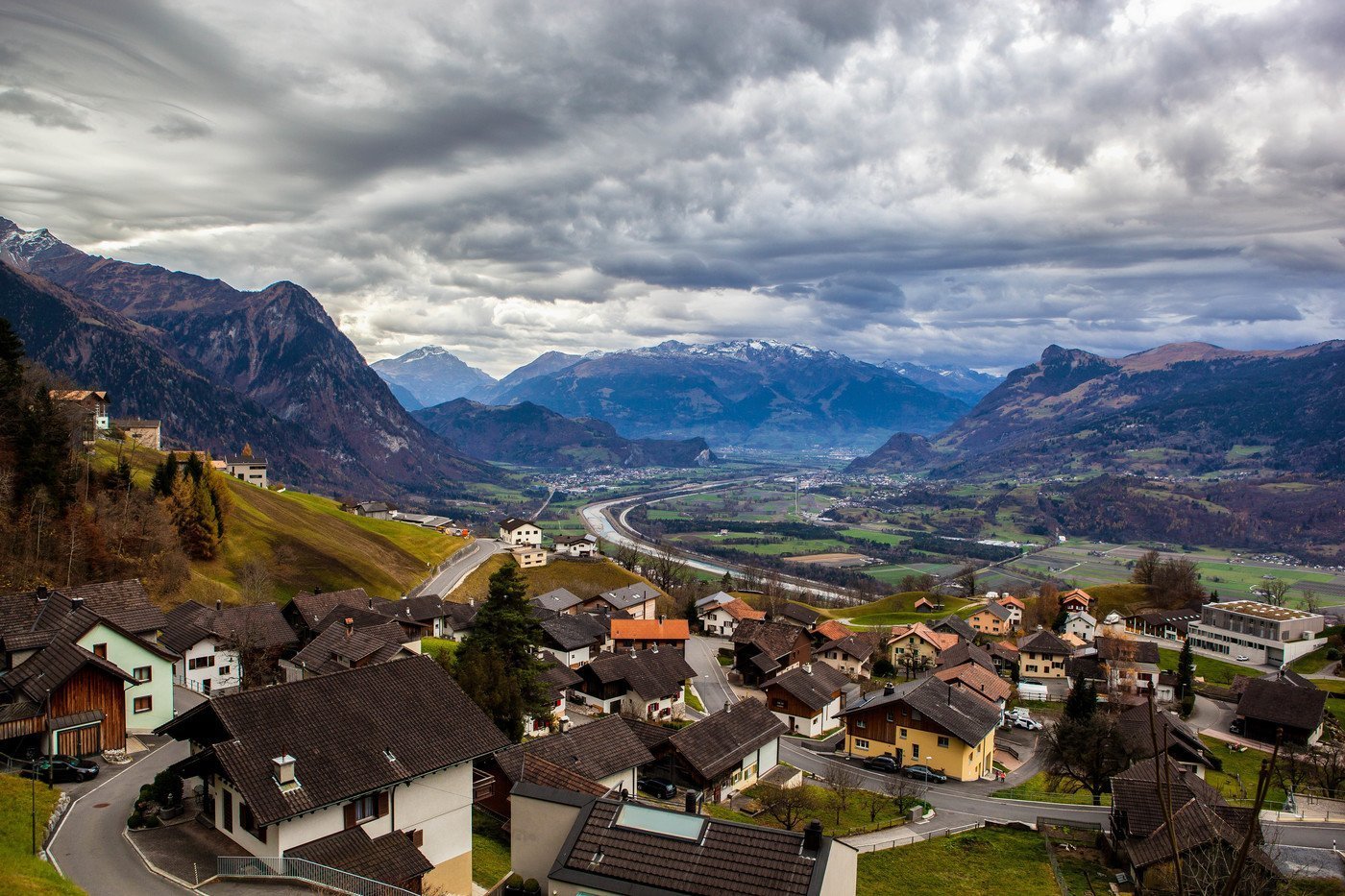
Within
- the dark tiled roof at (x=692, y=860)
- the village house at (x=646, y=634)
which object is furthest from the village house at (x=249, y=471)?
the dark tiled roof at (x=692, y=860)

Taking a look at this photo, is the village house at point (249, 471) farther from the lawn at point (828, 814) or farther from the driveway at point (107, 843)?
the lawn at point (828, 814)

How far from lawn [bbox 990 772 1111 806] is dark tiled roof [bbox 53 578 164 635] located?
153 feet

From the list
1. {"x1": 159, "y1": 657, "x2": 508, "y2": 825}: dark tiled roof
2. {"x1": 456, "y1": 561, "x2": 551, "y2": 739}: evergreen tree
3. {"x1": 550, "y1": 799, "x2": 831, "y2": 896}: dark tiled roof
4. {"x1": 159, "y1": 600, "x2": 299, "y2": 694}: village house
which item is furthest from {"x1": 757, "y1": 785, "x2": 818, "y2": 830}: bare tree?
{"x1": 159, "y1": 600, "x2": 299, "y2": 694}: village house

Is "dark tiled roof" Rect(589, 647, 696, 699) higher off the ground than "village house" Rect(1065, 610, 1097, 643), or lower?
higher

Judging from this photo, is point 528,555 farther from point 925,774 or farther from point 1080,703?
point 1080,703

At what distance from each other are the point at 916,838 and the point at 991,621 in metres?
78.5

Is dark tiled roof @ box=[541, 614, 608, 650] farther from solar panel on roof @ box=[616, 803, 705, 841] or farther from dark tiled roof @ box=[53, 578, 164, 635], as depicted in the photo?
solar panel on roof @ box=[616, 803, 705, 841]

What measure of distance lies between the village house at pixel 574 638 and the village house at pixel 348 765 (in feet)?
135

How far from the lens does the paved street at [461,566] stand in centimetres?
10588

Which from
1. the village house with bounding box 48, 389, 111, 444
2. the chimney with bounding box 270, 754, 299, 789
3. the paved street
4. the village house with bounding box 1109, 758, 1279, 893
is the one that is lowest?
the paved street

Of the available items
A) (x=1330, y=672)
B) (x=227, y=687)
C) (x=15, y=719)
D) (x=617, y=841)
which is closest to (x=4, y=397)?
(x=227, y=687)

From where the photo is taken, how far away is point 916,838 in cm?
3797

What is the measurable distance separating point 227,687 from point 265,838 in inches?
1338

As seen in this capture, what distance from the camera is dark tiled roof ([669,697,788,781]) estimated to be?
3952 cm
